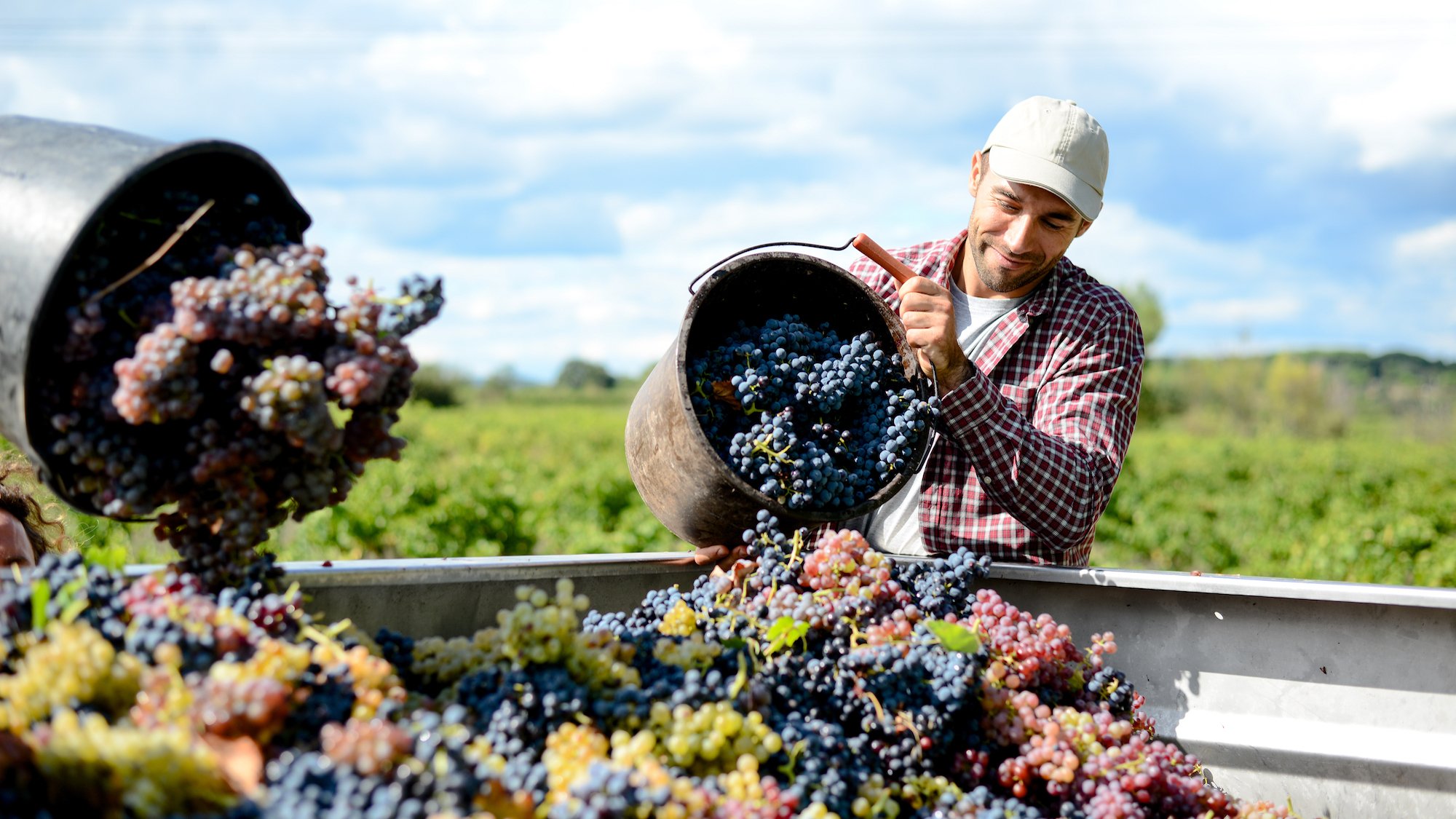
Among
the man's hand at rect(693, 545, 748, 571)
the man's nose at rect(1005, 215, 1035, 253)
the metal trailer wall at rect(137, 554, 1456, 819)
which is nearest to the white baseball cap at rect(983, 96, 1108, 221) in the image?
the man's nose at rect(1005, 215, 1035, 253)

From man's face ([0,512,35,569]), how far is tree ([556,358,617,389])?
7011 centimetres

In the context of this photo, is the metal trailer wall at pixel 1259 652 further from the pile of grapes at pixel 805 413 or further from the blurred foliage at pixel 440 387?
the blurred foliage at pixel 440 387

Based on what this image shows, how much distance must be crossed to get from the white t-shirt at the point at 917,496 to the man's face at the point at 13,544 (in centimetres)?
226

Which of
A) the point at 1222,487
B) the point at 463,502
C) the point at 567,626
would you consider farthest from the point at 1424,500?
the point at 567,626

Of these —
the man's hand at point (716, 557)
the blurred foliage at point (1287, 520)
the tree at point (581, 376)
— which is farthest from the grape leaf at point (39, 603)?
the tree at point (581, 376)

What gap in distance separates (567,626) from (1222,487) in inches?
718

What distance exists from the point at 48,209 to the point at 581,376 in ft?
239

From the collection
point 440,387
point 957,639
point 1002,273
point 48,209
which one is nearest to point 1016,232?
point 1002,273

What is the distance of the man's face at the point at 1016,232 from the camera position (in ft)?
9.08

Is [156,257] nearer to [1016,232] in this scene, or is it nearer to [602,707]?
[602,707]

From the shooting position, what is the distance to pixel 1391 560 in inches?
392

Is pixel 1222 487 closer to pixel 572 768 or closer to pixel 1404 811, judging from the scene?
pixel 1404 811

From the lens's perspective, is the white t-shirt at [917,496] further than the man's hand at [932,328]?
Yes

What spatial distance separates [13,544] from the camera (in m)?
2.49
